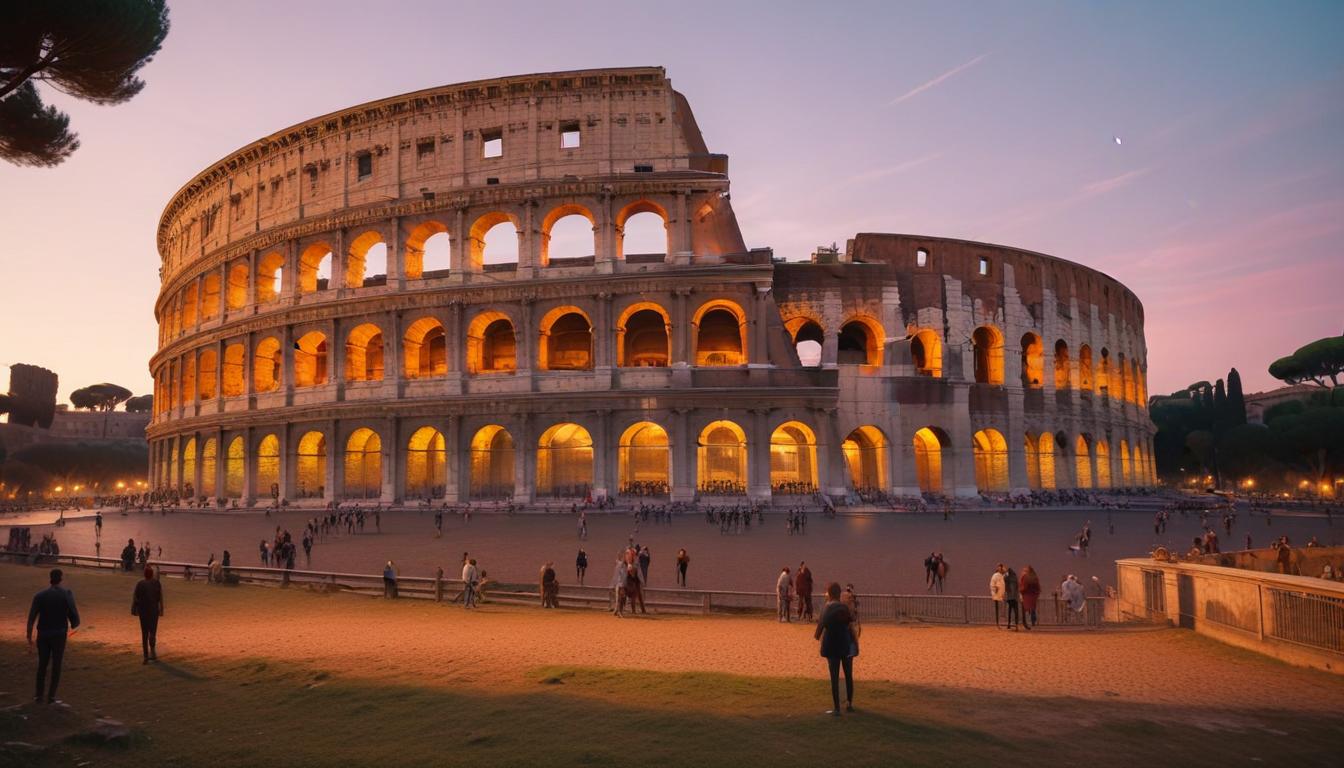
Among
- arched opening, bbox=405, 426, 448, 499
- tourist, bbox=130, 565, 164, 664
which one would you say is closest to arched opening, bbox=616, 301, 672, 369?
arched opening, bbox=405, 426, 448, 499

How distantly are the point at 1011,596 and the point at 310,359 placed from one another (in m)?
35.3

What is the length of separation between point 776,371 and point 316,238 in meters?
22.7

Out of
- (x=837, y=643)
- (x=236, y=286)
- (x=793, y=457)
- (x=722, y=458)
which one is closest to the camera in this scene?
(x=837, y=643)

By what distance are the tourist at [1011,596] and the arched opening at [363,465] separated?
94.6 feet

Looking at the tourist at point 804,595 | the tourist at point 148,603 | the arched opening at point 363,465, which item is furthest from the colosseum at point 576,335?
A: the tourist at point 148,603

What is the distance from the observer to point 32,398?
263 ft

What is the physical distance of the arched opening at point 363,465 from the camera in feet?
112

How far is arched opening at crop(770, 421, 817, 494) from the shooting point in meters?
31.6

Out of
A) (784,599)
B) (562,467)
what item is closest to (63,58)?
(784,599)

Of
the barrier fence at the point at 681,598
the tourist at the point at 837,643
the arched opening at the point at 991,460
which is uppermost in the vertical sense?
the arched opening at the point at 991,460

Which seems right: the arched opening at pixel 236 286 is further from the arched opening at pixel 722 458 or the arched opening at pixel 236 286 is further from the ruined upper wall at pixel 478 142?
the arched opening at pixel 722 458

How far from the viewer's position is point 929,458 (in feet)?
119

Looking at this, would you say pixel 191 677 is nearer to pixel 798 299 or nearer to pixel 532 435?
pixel 532 435

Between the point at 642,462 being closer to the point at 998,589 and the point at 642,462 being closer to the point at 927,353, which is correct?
the point at 927,353
